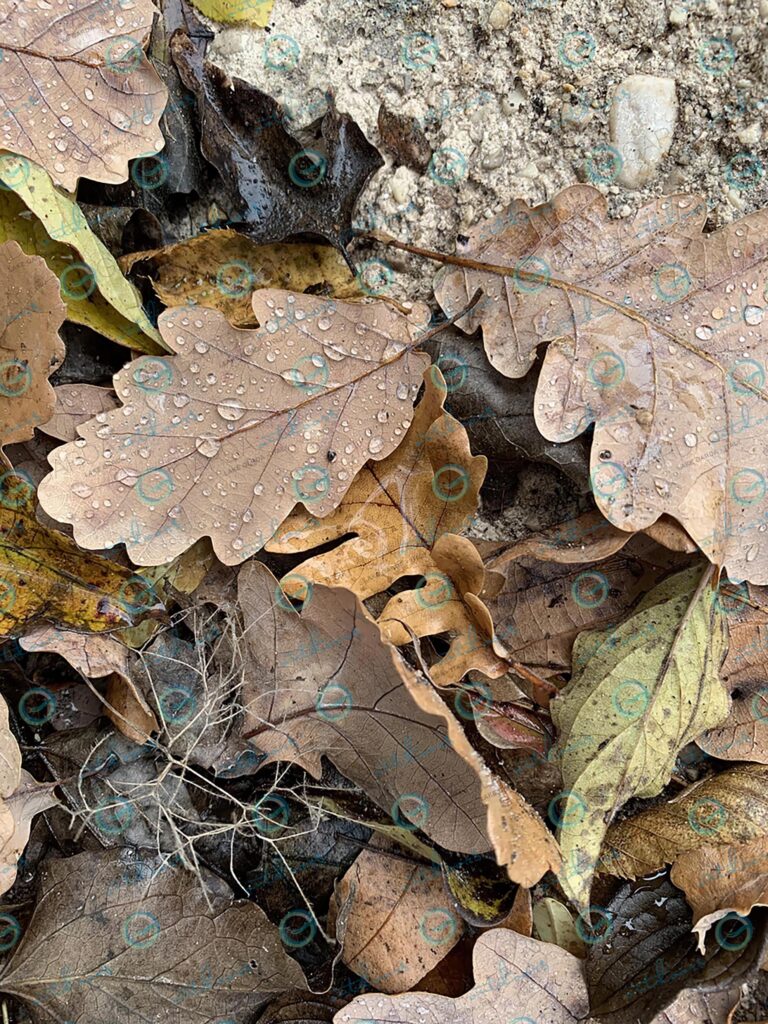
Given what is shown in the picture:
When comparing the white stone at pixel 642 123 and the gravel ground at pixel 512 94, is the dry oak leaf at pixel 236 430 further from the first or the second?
the white stone at pixel 642 123

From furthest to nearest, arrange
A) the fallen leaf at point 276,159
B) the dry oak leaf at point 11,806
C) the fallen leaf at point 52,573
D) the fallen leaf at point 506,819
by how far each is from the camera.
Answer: the fallen leaf at point 276,159, the fallen leaf at point 52,573, the dry oak leaf at point 11,806, the fallen leaf at point 506,819

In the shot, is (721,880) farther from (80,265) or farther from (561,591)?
(80,265)

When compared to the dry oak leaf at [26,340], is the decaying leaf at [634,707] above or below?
below

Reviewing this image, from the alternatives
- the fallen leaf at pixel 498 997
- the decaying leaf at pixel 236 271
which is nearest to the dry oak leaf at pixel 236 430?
the decaying leaf at pixel 236 271

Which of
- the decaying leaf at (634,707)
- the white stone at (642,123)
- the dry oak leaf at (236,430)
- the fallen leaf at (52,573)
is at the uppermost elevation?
the white stone at (642,123)

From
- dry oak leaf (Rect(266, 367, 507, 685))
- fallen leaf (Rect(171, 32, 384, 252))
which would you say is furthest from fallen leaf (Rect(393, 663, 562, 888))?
fallen leaf (Rect(171, 32, 384, 252))

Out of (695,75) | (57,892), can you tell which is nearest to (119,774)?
(57,892)
